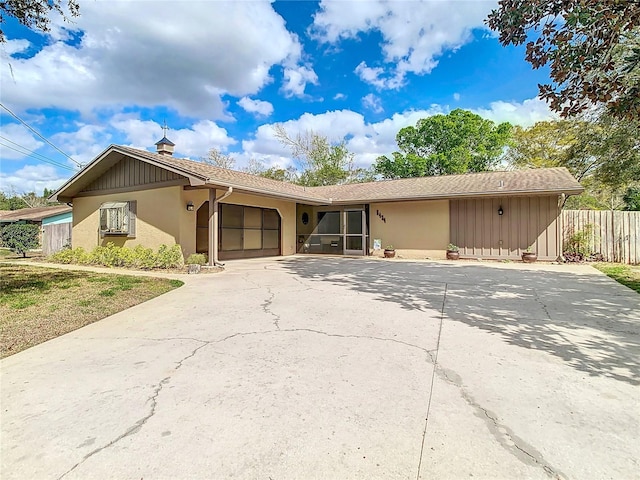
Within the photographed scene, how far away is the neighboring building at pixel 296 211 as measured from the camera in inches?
388

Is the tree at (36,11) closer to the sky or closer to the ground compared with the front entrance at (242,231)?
closer to the sky

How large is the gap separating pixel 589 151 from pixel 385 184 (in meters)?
8.64

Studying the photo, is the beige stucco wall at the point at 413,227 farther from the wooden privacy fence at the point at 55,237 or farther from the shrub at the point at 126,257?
the wooden privacy fence at the point at 55,237

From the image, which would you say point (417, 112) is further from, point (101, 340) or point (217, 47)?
point (101, 340)

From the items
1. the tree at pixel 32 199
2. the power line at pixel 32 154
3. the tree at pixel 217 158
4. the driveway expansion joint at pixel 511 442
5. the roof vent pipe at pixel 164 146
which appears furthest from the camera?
the tree at pixel 32 199

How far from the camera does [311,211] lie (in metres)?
15.4

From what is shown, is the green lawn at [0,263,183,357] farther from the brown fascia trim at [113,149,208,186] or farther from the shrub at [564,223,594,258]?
the shrub at [564,223,594,258]

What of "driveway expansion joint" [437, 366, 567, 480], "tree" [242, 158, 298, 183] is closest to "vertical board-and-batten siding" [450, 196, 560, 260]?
"driveway expansion joint" [437, 366, 567, 480]

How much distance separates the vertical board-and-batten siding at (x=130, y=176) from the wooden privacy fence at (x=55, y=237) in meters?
3.31

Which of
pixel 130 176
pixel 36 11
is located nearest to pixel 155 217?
pixel 130 176

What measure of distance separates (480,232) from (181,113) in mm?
16133

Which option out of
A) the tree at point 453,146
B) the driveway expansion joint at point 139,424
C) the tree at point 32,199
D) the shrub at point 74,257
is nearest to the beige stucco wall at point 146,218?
the shrub at point 74,257

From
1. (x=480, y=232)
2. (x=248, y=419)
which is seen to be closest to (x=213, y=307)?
(x=248, y=419)

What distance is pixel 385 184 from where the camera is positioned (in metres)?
15.6
